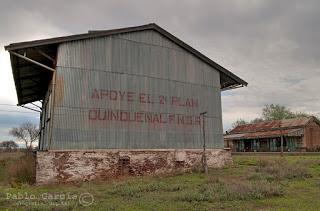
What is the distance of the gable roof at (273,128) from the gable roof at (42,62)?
79.6ft

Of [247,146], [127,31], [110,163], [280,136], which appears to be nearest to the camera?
[110,163]

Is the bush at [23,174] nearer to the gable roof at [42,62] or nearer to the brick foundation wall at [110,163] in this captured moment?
the brick foundation wall at [110,163]

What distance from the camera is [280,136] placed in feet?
151

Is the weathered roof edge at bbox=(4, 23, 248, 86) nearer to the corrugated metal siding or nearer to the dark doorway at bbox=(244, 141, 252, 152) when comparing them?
the corrugated metal siding

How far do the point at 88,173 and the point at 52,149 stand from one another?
206 centimetres

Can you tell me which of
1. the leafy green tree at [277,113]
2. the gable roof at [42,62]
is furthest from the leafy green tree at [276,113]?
the gable roof at [42,62]

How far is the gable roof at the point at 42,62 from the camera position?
624 inches

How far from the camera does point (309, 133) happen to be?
1828 inches

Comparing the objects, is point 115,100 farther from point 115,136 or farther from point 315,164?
point 315,164

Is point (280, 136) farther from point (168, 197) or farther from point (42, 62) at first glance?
point (168, 197)

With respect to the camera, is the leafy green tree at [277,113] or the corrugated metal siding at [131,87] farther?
the leafy green tree at [277,113]
